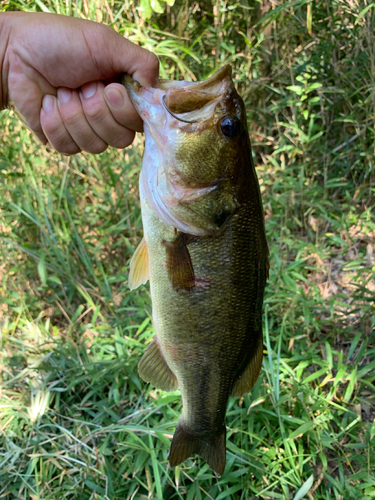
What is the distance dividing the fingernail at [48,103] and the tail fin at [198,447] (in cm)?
143

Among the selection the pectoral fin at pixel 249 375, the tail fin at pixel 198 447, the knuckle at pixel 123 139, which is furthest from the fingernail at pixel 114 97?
the tail fin at pixel 198 447

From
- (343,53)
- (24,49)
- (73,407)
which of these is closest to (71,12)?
(24,49)

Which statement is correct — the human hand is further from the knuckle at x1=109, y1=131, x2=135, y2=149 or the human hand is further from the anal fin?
the anal fin

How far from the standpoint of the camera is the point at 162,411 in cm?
218

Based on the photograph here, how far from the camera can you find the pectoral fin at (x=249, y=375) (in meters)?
1.41

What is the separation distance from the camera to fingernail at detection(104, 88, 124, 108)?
133cm

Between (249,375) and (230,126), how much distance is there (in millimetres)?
962

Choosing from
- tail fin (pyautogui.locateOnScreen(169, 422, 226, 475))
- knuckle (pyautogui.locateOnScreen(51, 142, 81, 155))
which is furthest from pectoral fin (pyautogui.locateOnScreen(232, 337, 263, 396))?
knuckle (pyautogui.locateOnScreen(51, 142, 81, 155))

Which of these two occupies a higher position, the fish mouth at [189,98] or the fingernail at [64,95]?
the fingernail at [64,95]

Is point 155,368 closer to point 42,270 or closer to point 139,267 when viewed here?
point 139,267

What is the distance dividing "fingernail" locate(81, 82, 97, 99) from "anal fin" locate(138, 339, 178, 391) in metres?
1.03

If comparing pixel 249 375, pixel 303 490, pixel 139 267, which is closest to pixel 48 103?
pixel 139 267

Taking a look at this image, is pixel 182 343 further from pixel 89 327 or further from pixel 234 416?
pixel 89 327

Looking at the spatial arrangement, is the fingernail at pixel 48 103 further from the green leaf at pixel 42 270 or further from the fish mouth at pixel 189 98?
the green leaf at pixel 42 270
